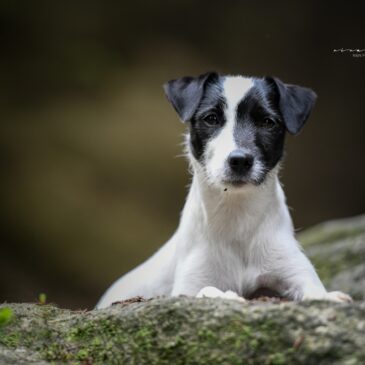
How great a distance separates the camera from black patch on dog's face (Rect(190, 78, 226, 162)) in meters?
5.30

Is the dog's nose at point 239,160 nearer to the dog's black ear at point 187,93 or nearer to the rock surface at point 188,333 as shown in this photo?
the dog's black ear at point 187,93

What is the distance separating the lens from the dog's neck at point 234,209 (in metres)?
5.41

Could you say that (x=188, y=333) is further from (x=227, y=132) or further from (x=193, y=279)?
(x=227, y=132)

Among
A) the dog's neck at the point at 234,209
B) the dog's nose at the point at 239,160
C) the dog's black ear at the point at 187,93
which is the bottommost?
the dog's neck at the point at 234,209

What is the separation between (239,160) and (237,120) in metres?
0.34

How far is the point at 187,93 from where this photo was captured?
554 centimetres

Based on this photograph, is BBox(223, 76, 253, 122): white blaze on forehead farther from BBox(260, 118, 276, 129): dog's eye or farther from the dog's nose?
the dog's nose

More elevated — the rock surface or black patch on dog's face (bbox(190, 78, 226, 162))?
black patch on dog's face (bbox(190, 78, 226, 162))

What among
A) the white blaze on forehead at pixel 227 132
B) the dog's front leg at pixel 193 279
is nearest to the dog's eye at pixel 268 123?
the white blaze on forehead at pixel 227 132

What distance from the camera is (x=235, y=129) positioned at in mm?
5168

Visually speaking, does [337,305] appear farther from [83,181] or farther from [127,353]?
[83,181]

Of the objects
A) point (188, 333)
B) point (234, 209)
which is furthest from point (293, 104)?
point (188, 333)

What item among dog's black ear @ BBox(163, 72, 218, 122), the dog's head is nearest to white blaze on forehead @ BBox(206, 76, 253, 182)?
the dog's head

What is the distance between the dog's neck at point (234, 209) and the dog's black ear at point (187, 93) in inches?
14.3
